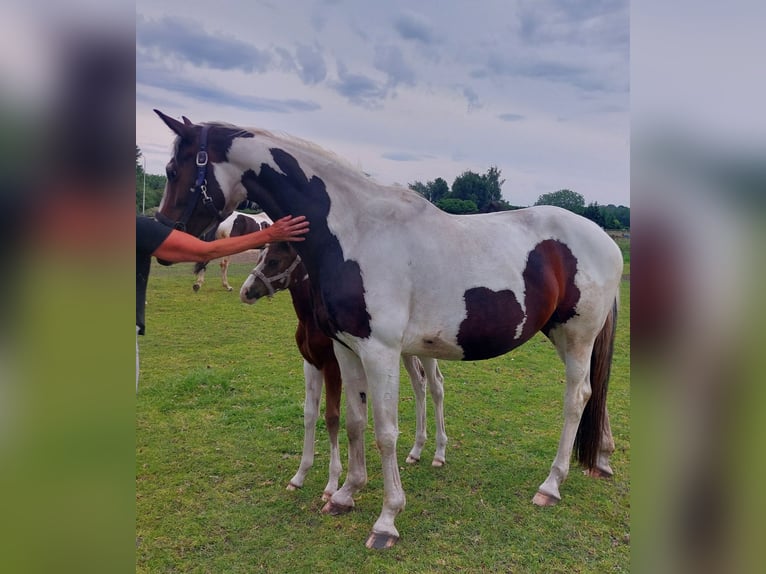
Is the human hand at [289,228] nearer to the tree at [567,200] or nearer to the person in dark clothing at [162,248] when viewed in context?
the person in dark clothing at [162,248]

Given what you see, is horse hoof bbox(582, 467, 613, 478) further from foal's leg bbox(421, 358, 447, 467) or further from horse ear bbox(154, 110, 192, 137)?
horse ear bbox(154, 110, 192, 137)

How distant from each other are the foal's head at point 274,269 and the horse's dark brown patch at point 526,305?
125cm

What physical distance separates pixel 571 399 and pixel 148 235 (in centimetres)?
292

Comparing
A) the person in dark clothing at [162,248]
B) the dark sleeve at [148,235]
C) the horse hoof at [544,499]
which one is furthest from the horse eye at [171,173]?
the horse hoof at [544,499]

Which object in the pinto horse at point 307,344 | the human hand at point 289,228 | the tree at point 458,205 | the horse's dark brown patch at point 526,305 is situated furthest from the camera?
the tree at point 458,205

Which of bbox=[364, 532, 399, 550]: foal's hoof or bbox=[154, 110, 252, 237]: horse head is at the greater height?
bbox=[154, 110, 252, 237]: horse head

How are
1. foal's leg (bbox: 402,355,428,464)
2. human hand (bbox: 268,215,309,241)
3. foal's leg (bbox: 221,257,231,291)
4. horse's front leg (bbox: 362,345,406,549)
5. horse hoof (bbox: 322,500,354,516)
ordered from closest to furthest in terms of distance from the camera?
human hand (bbox: 268,215,309,241) < horse's front leg (bbox: 362,345,406,549) < horse hoof (bbox: 322,500,354,516) < foal's leg (bbox: 402,355,428,464) < foal's leg (bbox: 221,257,231,291)

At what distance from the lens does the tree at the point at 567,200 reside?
3600 millimetres

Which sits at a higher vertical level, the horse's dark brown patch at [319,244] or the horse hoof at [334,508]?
the horse's dark brown patch at [319,244]

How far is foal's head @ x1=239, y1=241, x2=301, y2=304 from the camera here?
3.35m

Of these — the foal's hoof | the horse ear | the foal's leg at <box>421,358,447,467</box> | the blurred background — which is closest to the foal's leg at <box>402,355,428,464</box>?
the foal's leg at <box>421,358,447,467</box>
